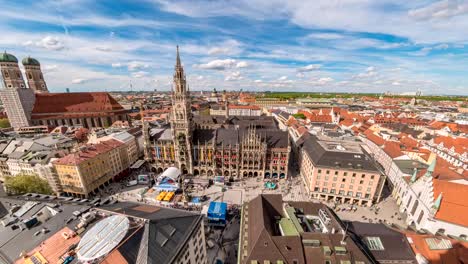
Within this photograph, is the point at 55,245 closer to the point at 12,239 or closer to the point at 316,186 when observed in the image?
the point at 12,239

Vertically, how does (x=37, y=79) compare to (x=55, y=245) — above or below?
above

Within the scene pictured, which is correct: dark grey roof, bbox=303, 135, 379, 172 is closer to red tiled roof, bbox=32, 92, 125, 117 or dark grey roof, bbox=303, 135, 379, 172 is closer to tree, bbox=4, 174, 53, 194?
tree, bbox=4, 174, 53, 194

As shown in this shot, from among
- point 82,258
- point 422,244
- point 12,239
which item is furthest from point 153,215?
point 422,244

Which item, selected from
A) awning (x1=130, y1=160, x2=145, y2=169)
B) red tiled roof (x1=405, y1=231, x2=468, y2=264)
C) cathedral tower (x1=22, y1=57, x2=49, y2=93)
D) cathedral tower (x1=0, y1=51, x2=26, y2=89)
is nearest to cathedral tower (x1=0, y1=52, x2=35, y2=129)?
cathedral tower (x1=0, y1=51, x2=26, y2=89)

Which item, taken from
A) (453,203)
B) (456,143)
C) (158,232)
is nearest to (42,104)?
(158,232)

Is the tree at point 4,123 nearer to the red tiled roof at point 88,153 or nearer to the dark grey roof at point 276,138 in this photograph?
the red tiled roof at point 88,153

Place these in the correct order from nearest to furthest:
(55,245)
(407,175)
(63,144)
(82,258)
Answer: (82,258), (55,245), (407,175), (63,144)

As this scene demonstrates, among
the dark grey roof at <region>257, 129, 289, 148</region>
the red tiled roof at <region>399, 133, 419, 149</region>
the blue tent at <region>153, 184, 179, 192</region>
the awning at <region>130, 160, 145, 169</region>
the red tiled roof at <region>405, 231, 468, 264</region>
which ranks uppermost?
the dark grey roof at <region>257, 129, 289, 148</region>
